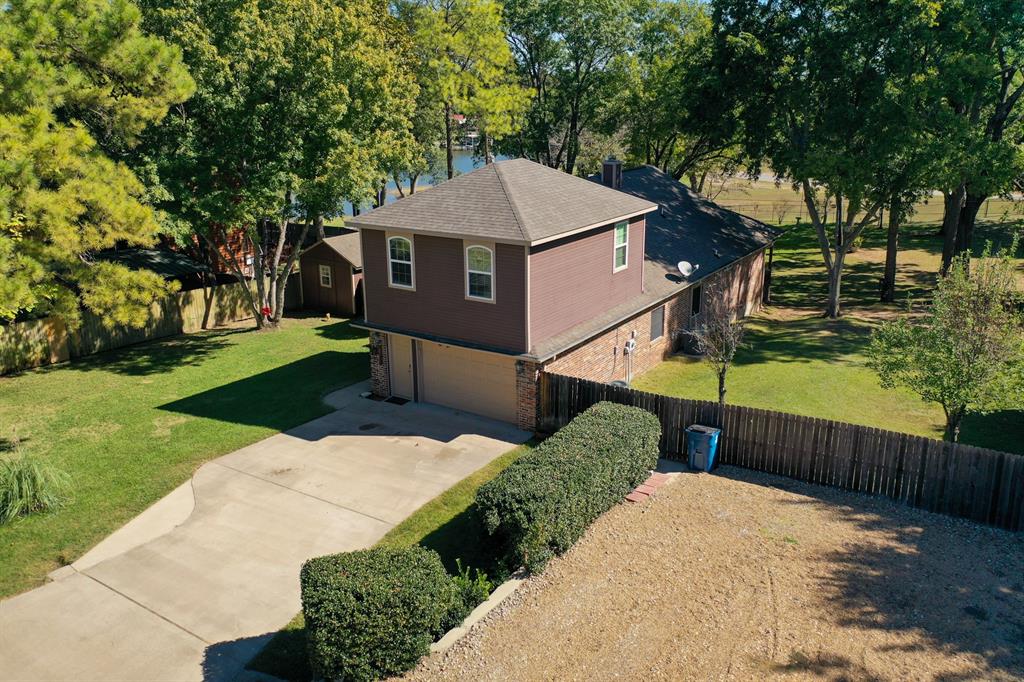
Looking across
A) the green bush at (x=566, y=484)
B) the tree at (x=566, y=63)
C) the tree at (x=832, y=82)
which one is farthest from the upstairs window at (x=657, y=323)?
the tree at (x=566, y=63)

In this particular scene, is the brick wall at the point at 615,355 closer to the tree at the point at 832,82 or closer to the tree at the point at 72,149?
the tree at the point at 832,82

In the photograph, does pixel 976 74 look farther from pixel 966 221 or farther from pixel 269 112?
pixel 269 112

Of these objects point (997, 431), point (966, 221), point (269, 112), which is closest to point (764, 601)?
point (997, 431)

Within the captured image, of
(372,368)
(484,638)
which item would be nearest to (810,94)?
(372,368)

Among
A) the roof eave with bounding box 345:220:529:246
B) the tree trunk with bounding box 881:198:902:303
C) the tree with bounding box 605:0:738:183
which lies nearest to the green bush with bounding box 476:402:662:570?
the roof eave with bounding box 345:220:529:246

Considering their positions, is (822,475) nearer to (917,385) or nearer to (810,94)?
(917,385)

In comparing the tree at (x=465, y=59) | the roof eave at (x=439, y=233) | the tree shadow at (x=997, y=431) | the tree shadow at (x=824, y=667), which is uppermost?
the tree at (x=465, y=59)

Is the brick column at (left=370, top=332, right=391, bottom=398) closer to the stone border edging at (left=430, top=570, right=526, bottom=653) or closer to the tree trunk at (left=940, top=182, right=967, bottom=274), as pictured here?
the stone border edging at (left=430, top=570, right=526, bottom=653)
